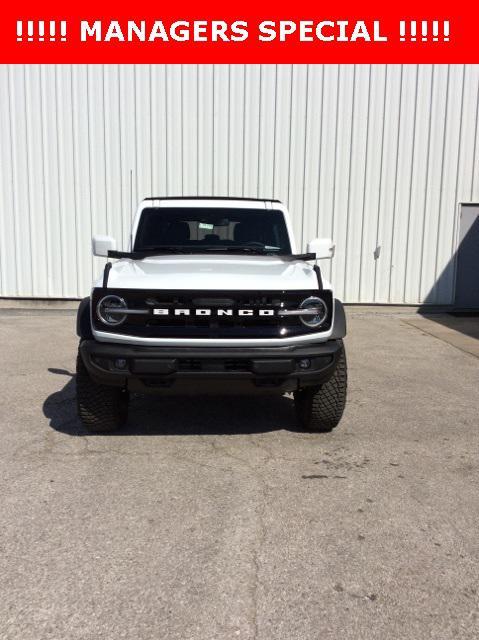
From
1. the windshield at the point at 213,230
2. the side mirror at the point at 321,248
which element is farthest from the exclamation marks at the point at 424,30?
the side mirror at the point at 321,248

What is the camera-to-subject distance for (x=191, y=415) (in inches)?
182

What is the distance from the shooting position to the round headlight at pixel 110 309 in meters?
3.62

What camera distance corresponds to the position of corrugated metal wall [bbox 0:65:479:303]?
10867mm

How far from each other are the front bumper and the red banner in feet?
29.4

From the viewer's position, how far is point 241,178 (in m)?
11.0

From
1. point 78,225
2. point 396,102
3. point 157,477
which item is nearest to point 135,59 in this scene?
point 78,225

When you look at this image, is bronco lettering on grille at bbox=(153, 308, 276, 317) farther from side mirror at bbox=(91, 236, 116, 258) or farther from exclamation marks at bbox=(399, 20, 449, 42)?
exclamation marks at bbox=(399, 20, 449, 42)

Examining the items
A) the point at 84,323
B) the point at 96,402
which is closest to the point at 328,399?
the point at 96,402

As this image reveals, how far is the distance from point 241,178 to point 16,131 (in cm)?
472

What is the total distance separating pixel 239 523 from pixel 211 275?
1.59 meters

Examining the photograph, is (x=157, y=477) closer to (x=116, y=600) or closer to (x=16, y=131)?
(x=116, y=600)

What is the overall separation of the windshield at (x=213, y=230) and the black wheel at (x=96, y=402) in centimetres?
128

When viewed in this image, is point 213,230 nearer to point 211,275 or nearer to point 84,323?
point 211,275

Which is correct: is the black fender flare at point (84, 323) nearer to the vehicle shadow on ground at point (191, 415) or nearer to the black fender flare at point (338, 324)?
the vehicle shadow on ground at point (191, 415)
